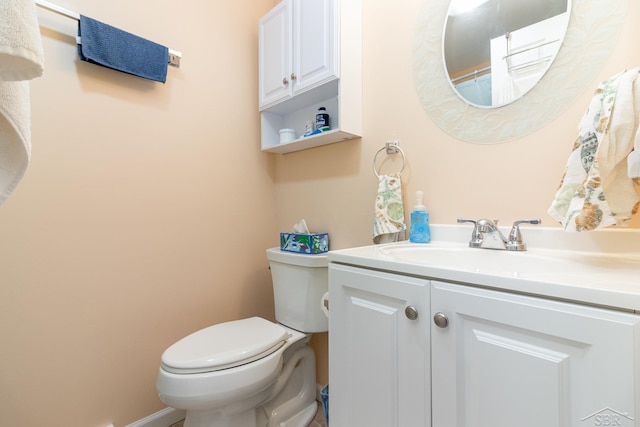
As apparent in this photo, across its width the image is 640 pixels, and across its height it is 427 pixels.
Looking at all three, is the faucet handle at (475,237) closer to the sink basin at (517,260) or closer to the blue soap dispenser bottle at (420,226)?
the sink basin at (517,260)

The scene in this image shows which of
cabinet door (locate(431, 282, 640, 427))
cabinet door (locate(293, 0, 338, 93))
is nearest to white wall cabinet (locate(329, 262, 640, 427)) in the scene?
cabinet door (locate(431, 282, 640, 427))

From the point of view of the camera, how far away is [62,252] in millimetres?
1088

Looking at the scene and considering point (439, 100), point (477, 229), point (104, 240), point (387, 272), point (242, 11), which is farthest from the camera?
point (242, 11)

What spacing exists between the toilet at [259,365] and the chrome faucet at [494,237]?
60 centimetres

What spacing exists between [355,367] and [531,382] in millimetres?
405

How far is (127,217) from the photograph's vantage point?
123cm

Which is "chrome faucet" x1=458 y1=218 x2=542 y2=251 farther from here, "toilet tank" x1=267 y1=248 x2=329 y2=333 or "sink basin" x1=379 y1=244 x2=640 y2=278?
"toilet tank" x1=267 y1=248 x2=329 y2=333

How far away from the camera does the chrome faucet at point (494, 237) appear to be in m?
0.85

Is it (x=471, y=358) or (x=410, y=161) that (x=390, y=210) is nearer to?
(x=410, y=161)

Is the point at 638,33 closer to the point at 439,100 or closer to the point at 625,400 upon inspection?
the point at 439,100

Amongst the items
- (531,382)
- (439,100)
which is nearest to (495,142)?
(439,100)

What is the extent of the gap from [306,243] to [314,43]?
886 millimetres

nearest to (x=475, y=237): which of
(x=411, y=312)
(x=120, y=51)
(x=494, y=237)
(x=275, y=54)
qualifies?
(x=494, y=237)

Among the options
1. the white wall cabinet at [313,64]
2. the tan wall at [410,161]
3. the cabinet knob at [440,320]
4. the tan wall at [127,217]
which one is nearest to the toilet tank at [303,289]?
the tan wall at [410,161]
